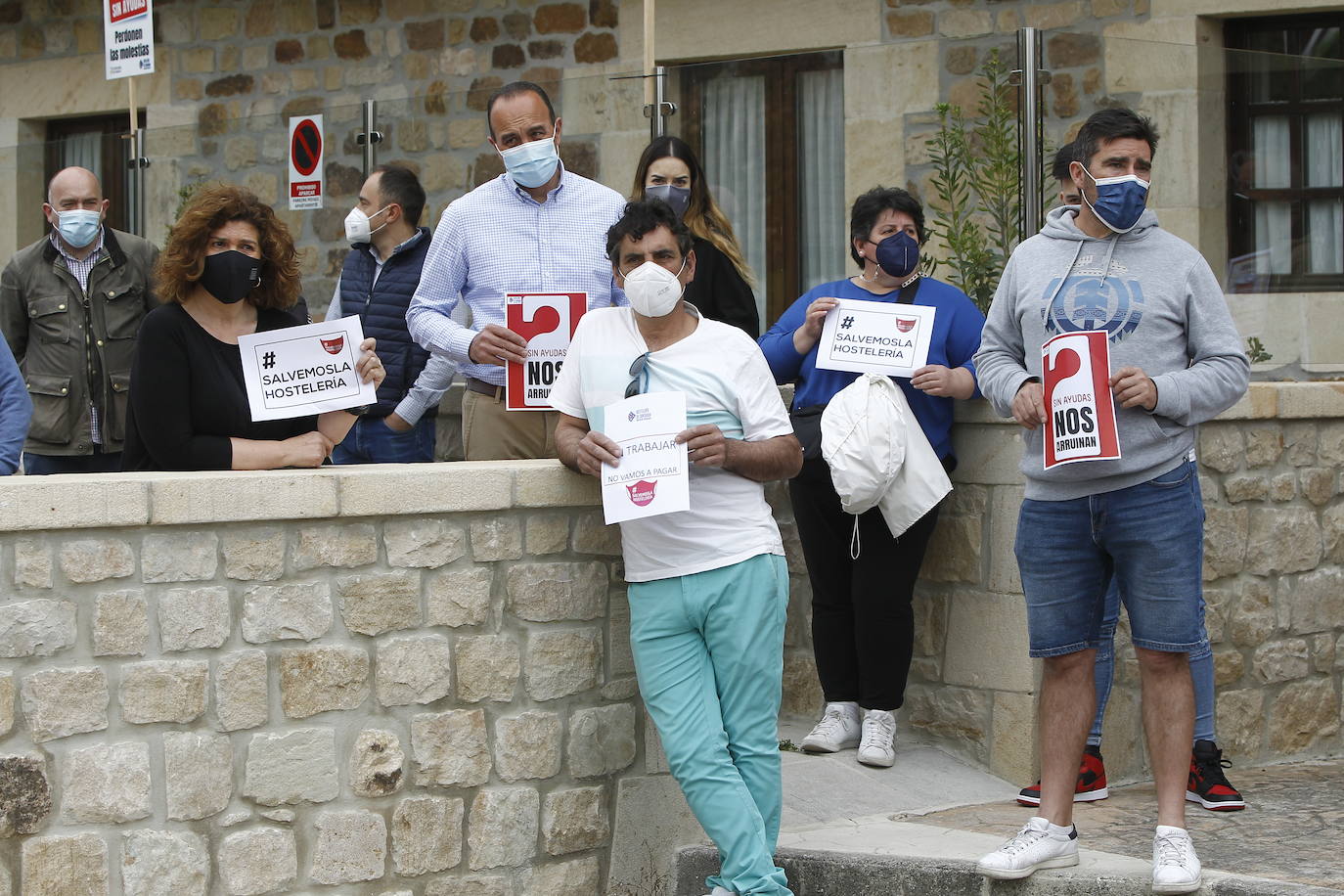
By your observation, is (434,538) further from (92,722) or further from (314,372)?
(92,722)

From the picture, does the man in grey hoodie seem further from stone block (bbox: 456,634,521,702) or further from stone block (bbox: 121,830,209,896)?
stone block (bbox: 121,830,209,896)

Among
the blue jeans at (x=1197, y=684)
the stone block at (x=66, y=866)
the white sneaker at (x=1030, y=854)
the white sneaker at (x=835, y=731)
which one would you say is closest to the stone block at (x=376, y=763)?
the stone block at (x=66, y=866)

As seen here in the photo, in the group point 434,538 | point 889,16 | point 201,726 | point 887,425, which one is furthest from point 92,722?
→ point 889,16

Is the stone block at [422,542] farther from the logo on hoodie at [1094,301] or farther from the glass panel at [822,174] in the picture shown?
the glass panel at [822,174]

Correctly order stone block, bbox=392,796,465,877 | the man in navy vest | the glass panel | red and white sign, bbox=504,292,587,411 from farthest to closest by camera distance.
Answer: the glass panel < the man in navy vest < red and white sign, bbox=504,292,587,411 < stone block, bbox=392,796,465,877

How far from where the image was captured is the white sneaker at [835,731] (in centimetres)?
577

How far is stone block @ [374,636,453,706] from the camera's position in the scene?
454 cm

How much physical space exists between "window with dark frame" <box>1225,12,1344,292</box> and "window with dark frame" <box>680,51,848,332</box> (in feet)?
5.32

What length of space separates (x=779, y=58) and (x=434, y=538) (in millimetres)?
3412

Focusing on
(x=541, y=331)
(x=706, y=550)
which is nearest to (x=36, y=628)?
(x=706, y=550)

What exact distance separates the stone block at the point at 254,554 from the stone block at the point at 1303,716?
3.88m

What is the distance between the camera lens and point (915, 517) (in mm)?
5520

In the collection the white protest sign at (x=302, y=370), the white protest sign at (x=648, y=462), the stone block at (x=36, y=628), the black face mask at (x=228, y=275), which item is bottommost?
the stone block at (x=36, y=628)

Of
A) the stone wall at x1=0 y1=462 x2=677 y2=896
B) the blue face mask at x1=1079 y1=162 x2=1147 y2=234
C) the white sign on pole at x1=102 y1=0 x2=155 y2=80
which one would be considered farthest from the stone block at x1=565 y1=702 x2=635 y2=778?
the white sign on pole at x1=102 y1=0 x2=155 y2=80
